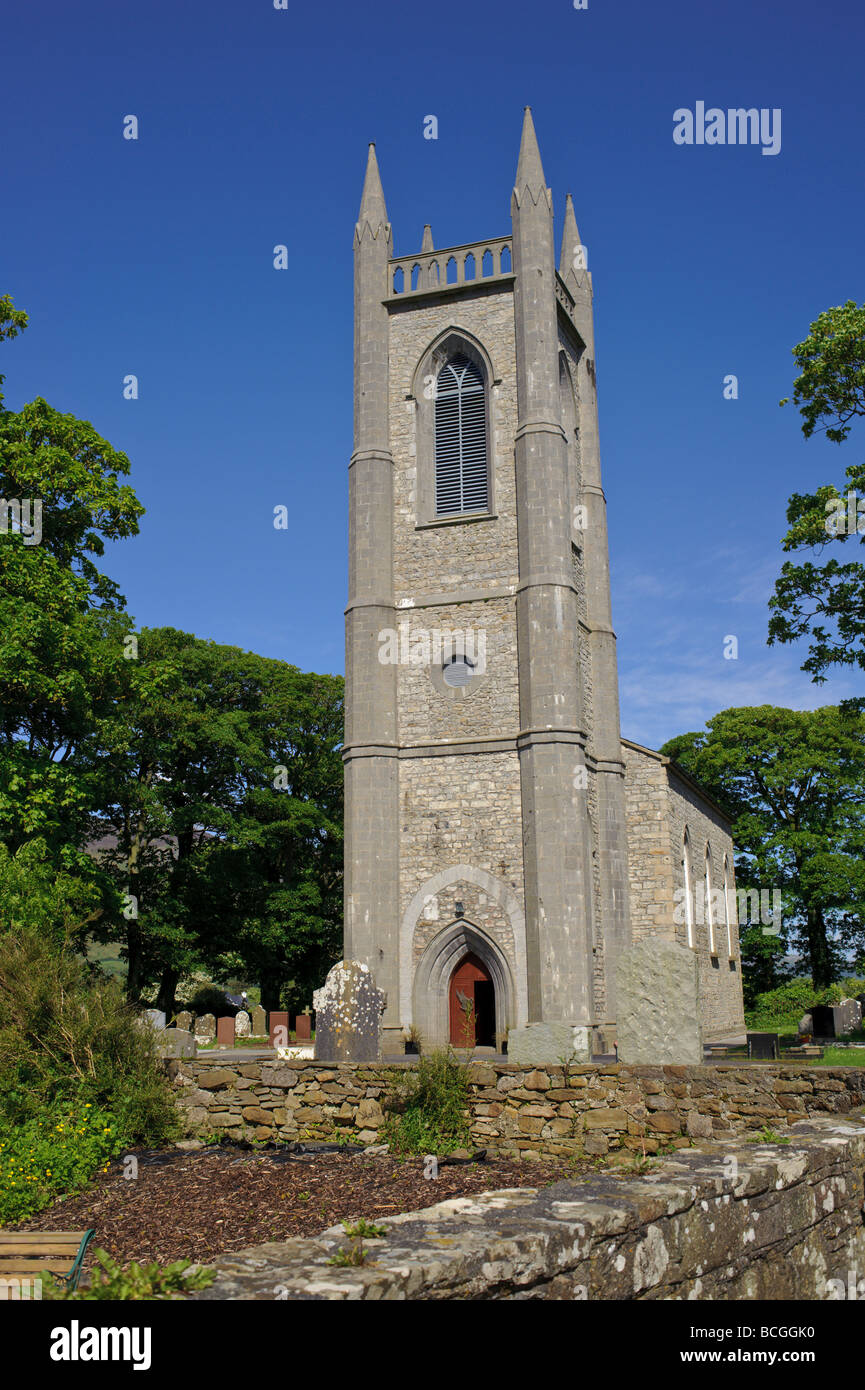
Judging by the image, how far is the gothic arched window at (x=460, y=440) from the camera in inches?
936

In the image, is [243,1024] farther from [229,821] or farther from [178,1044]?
[178,1044]

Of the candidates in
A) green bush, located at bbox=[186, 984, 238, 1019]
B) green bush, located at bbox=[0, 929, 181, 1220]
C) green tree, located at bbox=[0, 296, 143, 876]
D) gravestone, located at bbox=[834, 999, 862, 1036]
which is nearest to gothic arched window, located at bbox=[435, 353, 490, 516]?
green tree, located at bbox=[0, 296, 143, 876]

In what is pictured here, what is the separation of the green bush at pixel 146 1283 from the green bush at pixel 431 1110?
22.5ft

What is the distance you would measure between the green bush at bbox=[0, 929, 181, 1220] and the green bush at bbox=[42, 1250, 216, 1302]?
6.46 metres

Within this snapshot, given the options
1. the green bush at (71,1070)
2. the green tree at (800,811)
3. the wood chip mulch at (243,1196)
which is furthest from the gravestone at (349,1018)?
the green tree at (800,811)

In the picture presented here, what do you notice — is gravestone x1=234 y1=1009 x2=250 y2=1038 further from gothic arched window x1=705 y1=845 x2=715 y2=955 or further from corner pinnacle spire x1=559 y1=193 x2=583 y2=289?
corner pinnacle spire x1=559 y1=193 x2=583 y2=289

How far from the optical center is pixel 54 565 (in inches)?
789

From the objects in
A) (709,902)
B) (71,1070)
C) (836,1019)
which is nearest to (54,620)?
(71,1070)

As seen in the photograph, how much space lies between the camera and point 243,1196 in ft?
27.4

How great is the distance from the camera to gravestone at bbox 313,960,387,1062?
12.7 metres

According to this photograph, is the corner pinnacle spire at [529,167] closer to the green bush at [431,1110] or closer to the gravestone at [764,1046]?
the gravestone at [764,1046]

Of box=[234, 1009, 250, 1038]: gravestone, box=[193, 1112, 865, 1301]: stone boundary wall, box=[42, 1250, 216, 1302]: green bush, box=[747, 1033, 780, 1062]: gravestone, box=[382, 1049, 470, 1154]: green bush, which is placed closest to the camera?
box=[42, 1250, 216, 1302]: green bush

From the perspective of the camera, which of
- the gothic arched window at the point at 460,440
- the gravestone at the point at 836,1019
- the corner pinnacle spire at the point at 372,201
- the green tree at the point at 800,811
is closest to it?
the gravestone at the point at 836,1019
